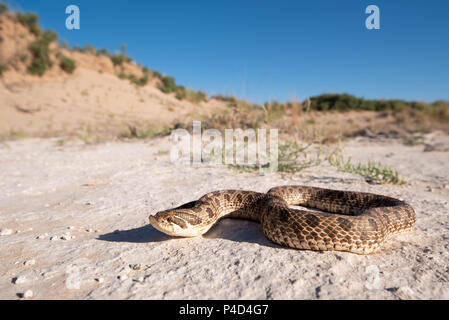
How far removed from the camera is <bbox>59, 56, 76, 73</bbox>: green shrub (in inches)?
899

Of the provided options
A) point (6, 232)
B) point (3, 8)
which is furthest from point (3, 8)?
point (6, 232)

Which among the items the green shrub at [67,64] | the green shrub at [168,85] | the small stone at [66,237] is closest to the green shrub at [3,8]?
the green shrub at [67,64]

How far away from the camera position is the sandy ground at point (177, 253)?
2.21 meters

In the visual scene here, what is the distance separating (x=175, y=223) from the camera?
2.99 meters

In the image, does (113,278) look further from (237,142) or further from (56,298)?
(237,142)

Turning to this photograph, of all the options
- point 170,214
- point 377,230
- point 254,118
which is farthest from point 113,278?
point 254,118

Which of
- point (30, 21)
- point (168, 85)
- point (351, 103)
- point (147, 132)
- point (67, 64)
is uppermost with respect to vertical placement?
point (30, 21)

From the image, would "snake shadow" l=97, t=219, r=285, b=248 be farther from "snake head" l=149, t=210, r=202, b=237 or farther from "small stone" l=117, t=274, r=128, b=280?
"small stone" l=117, t=274, r=128, b=280

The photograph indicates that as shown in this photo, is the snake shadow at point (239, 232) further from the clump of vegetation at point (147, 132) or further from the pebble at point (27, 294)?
the clump of vegetation at point (147, 132)

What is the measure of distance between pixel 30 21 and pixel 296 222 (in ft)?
93.3

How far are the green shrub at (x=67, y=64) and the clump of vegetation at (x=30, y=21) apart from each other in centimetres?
311

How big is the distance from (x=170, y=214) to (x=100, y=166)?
16.8 ft

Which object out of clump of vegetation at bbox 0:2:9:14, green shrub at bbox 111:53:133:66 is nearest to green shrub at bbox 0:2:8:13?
clump of vegetation at bbox 0:2:9:14

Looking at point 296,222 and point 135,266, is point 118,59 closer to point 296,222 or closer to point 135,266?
Answer: point 135,266
